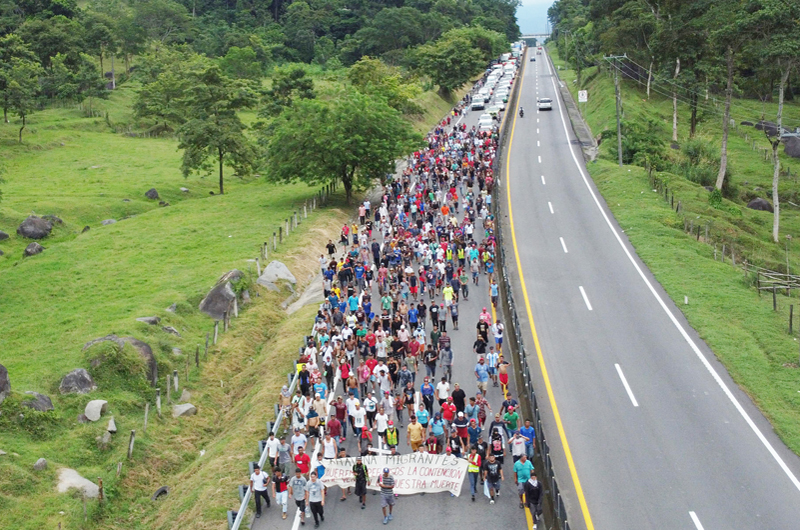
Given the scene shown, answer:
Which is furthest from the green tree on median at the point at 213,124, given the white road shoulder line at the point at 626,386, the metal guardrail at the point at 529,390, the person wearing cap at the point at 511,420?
the person wearing cap at the point at 511,420

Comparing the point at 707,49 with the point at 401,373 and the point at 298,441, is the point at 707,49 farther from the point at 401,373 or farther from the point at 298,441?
the point at 298,441

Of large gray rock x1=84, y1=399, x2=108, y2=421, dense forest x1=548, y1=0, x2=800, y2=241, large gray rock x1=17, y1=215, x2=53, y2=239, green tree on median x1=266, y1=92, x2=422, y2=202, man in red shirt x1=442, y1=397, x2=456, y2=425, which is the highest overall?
dense forest x1=548, y1=0, x2=800, y2=241

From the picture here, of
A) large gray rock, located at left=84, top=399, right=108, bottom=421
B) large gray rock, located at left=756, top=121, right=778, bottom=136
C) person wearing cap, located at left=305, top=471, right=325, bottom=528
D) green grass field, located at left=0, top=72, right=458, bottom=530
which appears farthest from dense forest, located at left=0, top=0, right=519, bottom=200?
large gray rock, located at left=756, top=121, right=778, bottom=136

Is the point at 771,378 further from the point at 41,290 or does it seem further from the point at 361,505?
the point at 41,290

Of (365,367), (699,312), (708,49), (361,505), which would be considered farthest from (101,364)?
(708,49)

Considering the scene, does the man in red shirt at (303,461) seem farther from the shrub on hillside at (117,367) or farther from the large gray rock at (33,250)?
the large gray rock at (33,250)

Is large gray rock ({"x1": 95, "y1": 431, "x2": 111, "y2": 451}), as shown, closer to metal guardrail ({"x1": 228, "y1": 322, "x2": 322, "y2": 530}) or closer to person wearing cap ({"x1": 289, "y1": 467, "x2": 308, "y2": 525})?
metal guardrail ({"x1": 228, "y1": 322, "x2": 322, "y2": 530})
